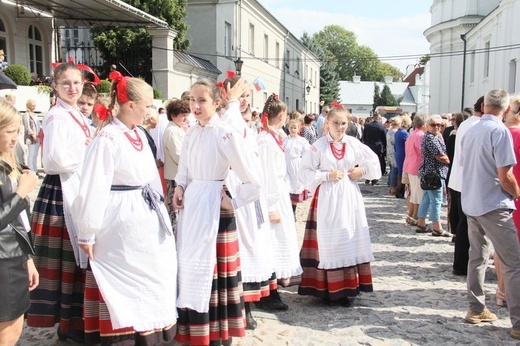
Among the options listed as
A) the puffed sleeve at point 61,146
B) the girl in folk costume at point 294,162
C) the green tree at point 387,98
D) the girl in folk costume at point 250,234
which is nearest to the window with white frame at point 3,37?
the girl in folk costume at point 294,162

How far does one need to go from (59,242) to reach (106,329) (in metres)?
0.91

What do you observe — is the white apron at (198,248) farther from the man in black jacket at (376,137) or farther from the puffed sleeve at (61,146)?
the man in black jacket at (376,137)

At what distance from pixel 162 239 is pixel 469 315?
2.83m

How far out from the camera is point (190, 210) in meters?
3.49

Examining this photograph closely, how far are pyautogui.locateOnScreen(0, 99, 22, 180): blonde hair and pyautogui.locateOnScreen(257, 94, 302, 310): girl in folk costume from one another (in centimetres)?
226

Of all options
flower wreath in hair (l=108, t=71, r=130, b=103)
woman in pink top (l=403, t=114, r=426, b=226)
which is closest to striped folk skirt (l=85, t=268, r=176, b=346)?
flower wreath in hair (l=108, t=71, r=130, b=103)

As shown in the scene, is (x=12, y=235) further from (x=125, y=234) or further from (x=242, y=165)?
(x=242, y=165)

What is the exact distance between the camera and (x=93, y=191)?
2.94m

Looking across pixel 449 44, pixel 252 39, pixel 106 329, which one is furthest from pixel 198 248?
pixel 449 44

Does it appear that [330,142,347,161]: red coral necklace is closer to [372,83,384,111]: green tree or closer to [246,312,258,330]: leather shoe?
[246,312,258,330]: leather shoe

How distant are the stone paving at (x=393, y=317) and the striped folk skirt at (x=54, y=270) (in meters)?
0.31

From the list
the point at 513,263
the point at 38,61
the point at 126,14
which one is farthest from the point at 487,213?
the point at 38,61

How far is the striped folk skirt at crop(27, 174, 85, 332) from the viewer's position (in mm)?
3666

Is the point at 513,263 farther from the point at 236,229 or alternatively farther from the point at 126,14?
the point at 126,14
